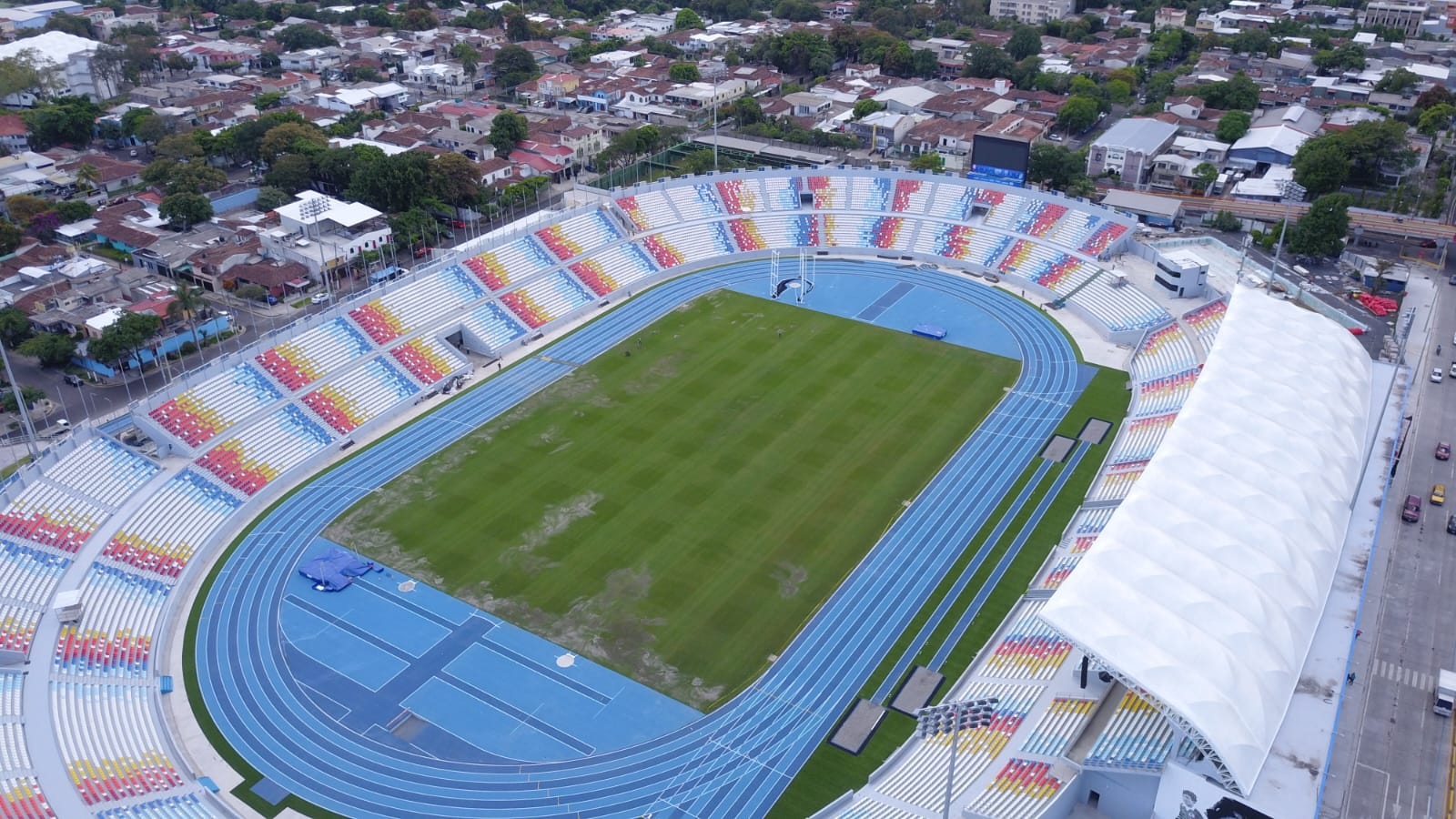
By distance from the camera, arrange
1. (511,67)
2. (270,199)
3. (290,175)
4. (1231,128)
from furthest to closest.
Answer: (511,67) → (1231,128) → (290,175) → (270,199)

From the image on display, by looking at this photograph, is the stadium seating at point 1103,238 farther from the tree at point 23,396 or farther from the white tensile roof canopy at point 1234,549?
the tree at point 23,396

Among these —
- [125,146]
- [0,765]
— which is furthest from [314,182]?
[0,765]

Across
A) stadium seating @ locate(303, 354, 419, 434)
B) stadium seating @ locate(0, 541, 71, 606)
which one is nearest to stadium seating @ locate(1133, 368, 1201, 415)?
stadium seating @ locate(303, 354, 419, 434)

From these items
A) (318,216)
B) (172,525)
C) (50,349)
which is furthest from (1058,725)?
(318,216)

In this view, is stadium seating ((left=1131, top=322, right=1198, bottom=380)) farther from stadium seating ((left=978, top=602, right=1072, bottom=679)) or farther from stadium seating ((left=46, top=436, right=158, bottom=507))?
stadium seating ((left=46, top=436, right=158, bottom=507))

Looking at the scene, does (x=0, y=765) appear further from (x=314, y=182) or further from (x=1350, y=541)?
(x=314, y=182)

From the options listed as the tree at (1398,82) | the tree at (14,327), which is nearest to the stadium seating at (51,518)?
the tree at (14,327)

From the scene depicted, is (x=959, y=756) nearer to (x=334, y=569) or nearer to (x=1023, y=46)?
(x=334, y=569)
